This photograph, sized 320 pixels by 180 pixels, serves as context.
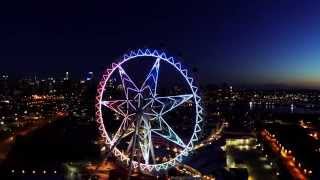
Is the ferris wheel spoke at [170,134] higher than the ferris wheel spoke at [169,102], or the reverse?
the ferris wheel spoke at [169,102]

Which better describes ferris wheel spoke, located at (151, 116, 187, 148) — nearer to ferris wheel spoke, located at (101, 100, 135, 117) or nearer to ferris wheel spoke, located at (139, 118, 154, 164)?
ferris wheel spoke, located at (139, 118, 154, 164)

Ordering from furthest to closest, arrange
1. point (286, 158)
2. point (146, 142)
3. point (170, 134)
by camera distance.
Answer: point (286, 158) → point (146, 142) → point (170, 134)

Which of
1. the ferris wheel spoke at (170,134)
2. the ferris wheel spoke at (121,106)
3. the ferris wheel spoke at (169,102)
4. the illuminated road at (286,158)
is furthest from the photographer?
the illuminated road at (286,158)

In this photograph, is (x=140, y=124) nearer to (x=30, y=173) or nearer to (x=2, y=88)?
(x=30, y=173)

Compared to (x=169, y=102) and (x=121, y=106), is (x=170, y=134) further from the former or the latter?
(x=121, y=106)

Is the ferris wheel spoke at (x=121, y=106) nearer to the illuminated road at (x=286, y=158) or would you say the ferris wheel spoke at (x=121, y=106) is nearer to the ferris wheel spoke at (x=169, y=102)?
Result: the ferris wheel spoke at (x=169, y=102)

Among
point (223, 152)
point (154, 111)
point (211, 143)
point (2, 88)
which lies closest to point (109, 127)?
point (211, 143)

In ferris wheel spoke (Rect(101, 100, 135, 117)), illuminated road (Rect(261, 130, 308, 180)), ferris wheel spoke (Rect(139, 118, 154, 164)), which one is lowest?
illuminated road (Rect(261, 130, 308, 180))

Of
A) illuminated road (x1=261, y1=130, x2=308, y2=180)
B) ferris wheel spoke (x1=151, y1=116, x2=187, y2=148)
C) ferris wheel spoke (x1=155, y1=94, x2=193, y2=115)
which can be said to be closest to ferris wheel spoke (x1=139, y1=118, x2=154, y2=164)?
ferris wheel spoke (x1=151, y1=116, x2=187, y2=148)

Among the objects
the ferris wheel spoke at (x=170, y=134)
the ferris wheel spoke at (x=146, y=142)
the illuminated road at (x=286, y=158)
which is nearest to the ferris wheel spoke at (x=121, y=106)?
the ferris wheel spoke at (x=146, y=142)

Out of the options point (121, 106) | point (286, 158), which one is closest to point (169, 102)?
point (121, 106)

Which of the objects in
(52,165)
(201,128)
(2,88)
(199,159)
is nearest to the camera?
(201,128)
